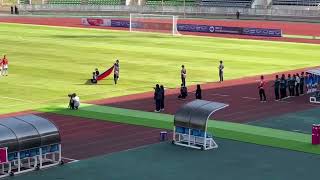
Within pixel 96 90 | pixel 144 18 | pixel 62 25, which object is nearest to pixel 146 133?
pixel 96 90

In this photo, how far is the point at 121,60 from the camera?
52.5m

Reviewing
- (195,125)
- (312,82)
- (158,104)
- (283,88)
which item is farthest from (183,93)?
(195,125)

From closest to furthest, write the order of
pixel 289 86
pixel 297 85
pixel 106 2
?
pixel 289 86
pixel 297 85
pixel 106 2

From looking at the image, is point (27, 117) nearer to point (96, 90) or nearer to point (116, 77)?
point (96, 90)

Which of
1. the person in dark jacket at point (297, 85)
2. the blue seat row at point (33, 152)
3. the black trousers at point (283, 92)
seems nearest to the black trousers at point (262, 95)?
the black trousers at point (283, 92)

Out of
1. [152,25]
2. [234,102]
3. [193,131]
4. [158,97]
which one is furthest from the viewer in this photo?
[152,25]

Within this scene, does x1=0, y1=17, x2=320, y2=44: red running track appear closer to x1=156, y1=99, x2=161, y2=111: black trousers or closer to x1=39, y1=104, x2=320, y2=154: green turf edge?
x1=156, y1=99, x2=161, y2=111: black trousers

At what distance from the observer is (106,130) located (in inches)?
1075

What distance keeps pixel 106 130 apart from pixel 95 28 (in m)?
64.2

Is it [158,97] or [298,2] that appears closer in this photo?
[158,97]

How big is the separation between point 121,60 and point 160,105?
21.0 metres

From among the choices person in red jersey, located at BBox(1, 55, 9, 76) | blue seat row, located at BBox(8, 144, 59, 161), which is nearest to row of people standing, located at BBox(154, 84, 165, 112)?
blue seat row, located at BBox(8, 144, 59, 161)

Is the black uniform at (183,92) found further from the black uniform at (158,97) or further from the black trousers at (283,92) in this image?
the black trousers at (283,92)

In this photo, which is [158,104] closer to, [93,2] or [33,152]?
[33,152]
